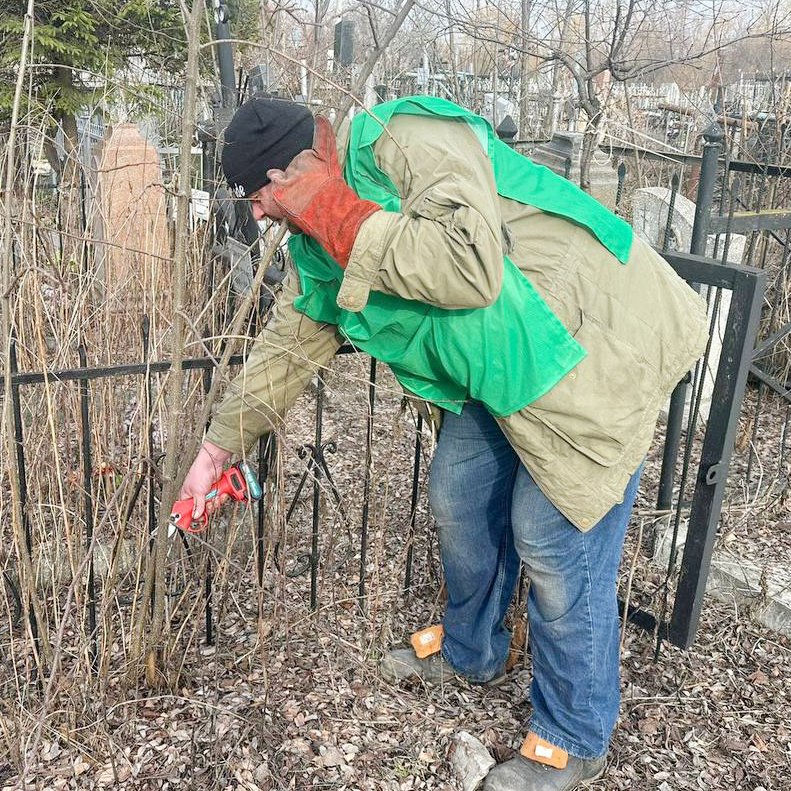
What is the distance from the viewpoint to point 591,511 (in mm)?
1810

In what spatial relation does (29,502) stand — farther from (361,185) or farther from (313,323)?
(361,185)

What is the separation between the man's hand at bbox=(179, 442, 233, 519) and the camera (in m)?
2.01

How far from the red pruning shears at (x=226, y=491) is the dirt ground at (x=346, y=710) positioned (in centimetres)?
19

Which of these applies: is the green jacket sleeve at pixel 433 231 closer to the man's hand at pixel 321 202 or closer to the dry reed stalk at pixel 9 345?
the man's hand at pixel 321 202

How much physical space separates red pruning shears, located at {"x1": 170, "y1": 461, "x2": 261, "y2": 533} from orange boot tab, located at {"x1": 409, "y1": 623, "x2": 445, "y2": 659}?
712 mm

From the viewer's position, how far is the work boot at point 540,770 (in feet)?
6.64

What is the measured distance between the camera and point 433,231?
1.48 m

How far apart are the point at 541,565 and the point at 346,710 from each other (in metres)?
0.76

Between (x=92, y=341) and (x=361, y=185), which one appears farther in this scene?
(x=92, y=341)

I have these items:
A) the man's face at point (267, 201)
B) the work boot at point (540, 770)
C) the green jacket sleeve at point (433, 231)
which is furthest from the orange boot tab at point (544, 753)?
the man's face at point (267, 201)

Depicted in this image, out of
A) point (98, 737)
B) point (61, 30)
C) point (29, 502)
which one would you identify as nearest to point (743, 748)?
point (98, 737)

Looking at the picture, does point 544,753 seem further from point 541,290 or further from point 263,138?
point 263,138

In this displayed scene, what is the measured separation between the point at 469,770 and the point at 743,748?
762 millimetres

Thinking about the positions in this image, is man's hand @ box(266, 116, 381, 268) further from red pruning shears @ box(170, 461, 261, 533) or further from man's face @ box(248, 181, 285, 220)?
red pruning shears @ box(170, 461, 261, 533)
